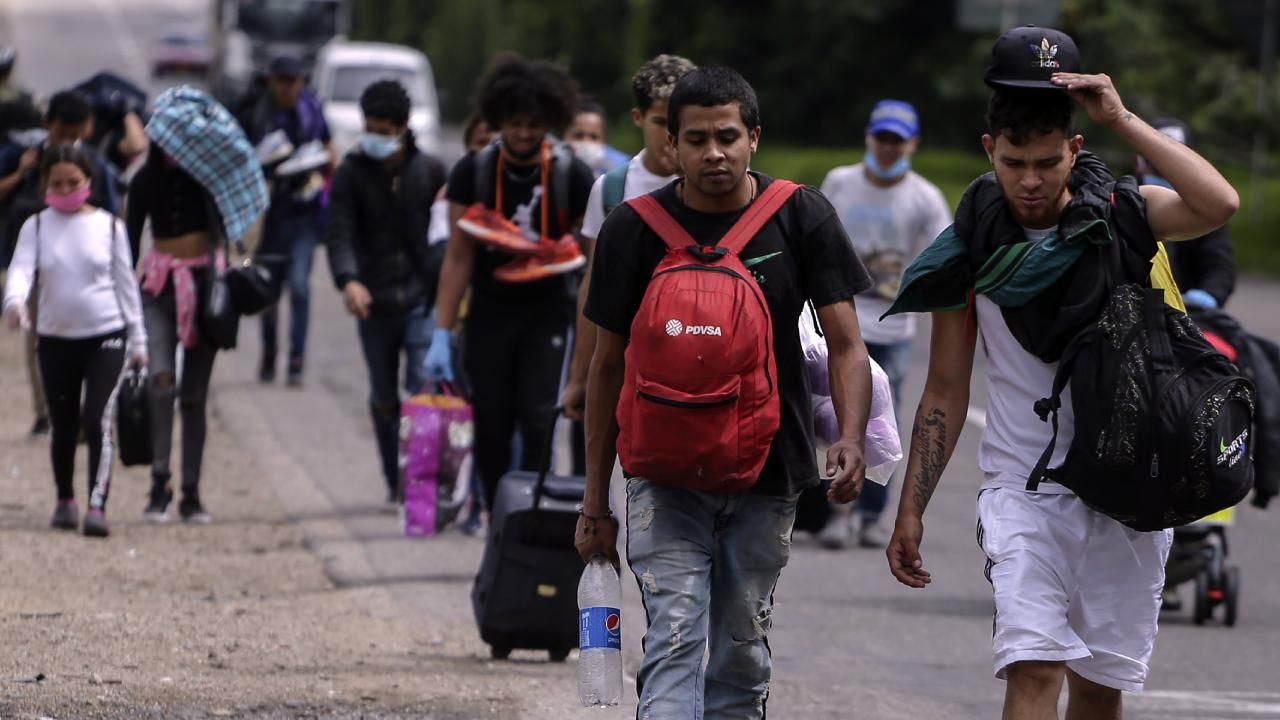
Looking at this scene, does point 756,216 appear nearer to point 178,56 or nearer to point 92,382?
point 92,382

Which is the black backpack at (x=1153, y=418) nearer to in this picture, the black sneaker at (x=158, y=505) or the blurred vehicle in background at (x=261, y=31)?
the black sneaker at (x=158, y=505)

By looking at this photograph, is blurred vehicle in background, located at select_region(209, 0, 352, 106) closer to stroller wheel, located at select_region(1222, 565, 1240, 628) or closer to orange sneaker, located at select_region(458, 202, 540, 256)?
orange sneaker, located at select_region(458, 202, 540, 256)

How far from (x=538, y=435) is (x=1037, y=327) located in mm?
3521

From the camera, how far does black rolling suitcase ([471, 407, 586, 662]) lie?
720cm

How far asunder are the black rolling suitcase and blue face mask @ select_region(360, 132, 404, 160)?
11.2ft

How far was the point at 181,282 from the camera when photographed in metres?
9.87

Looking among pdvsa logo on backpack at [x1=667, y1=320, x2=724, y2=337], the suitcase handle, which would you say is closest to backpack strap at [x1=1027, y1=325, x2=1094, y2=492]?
pdvsa logo on backpack at [x1=667, y1=320, x2=724, y2=337]

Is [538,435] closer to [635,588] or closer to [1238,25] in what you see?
[635,588]

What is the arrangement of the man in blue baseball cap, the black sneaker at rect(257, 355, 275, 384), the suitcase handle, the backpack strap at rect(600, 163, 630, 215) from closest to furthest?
the suitcase handle < the backpack strap at rect(600, 163, 630, 215) < the man in blue baseball cap < the black sneaker at rect(257, 355, 275, 384)

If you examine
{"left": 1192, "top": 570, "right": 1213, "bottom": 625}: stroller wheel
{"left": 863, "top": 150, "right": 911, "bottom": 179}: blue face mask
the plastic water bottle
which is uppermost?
{"left": 863, "top": 150, "right": 911, "bottom": 179}: blue face mask

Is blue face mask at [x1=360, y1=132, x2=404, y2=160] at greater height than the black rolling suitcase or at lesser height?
greater

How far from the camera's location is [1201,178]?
478 centimetres

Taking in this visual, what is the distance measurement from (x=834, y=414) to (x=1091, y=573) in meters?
0.77

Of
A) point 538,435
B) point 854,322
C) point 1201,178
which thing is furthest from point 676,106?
point 538,435
